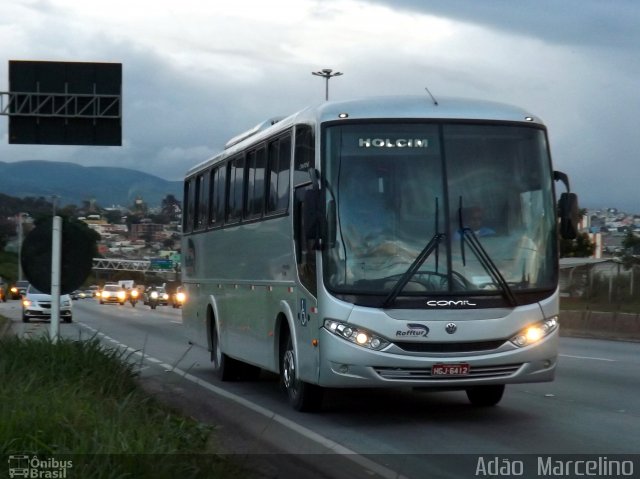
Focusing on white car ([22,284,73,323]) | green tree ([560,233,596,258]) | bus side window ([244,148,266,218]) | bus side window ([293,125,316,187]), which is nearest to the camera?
bus side window ([293,125,316,187])

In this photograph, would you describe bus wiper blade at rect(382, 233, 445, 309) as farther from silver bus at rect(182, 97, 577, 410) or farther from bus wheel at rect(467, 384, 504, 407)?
bus wheel at rect(467, 384, 504, 407)

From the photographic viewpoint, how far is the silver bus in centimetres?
1219

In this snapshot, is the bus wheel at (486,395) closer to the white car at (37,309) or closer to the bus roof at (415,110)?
the bus roof at (415,110)

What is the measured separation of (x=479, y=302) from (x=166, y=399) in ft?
14.4

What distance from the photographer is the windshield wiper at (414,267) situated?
1216cm

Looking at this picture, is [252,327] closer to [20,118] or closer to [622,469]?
[622,469]

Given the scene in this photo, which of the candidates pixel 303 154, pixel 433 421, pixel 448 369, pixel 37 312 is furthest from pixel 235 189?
pixel 37 312

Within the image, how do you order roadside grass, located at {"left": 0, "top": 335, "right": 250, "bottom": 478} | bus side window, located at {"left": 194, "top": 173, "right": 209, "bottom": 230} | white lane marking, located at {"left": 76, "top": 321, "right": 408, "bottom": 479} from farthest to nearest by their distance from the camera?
bus side window, located at {"left": 194, "top": 173, "right": 209, "bottom": 230} < white lane marking, located at {"left": 76, "top": 321, "right": 408, "bottom": 479} < roadside grass, located at {"left": 0, "top": 335, "right": 250, "bottom": 478}

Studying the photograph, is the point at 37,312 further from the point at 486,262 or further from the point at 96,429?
the point at 96,429

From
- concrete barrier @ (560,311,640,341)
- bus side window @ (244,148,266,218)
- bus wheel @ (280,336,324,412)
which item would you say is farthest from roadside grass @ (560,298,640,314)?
bus wheel @ (280,336,324,412)

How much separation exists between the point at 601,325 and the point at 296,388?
19.0 meters

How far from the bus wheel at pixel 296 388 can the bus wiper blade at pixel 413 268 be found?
1.83 m

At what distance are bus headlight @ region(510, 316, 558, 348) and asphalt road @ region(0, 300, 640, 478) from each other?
86cm

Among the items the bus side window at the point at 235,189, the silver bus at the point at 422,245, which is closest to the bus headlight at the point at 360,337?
the silver bus at the point at 422,245
